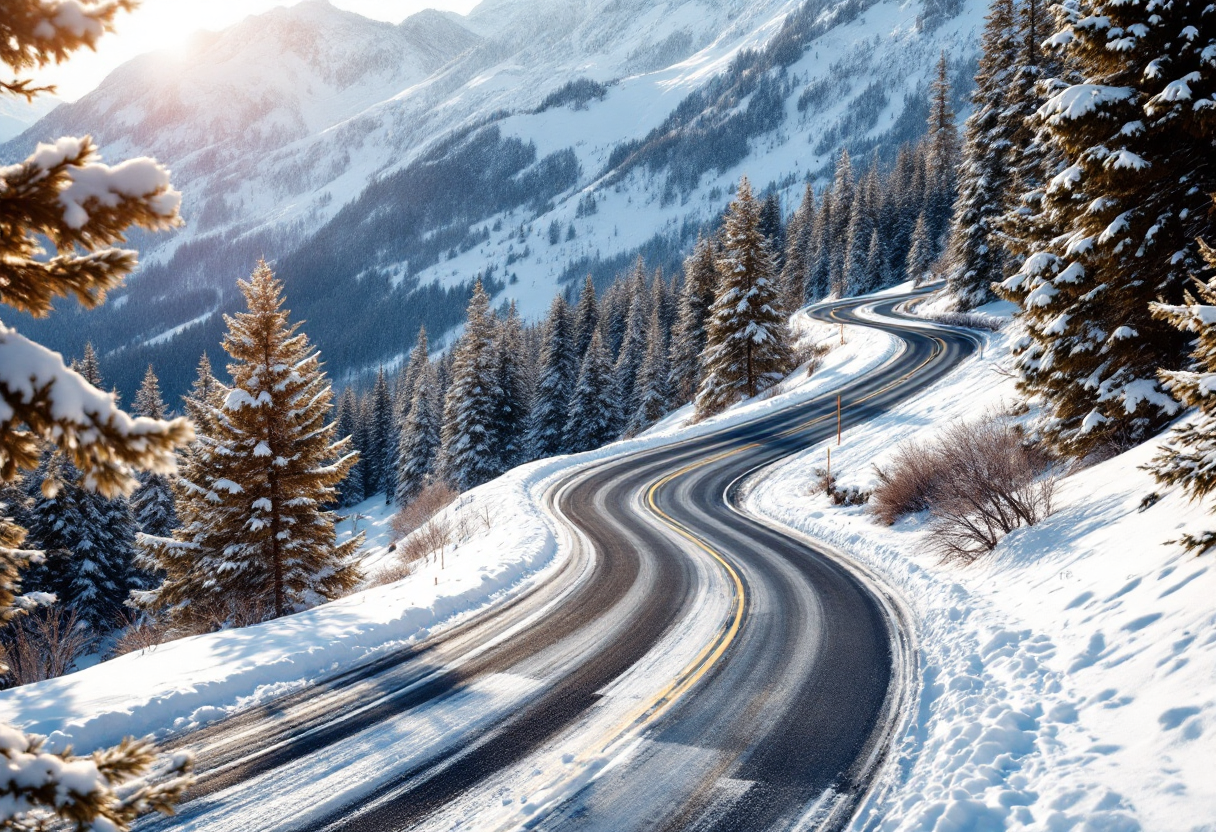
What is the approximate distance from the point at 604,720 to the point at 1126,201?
1233 cm

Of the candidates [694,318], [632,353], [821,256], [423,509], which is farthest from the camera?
[821,256]

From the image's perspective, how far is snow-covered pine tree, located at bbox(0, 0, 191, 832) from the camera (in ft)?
8.07

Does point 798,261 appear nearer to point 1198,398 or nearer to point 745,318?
point 745,318

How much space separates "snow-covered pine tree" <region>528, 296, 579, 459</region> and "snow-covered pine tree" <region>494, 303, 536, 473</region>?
300 cm

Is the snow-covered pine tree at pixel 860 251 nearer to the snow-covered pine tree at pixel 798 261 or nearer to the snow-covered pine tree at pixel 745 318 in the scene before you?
the snow-covered pine tree at pixel 798 261

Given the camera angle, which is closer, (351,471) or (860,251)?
(351,471)

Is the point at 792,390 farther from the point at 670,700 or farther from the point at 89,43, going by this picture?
the point at 89,43

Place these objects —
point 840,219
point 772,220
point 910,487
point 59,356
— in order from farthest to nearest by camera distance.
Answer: point 772,220 < point 840,219 < point 910,487 < point 59,356

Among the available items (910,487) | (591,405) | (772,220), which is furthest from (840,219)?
(910,487)

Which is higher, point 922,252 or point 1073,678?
point 922,252

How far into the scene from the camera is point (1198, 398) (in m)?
5.91

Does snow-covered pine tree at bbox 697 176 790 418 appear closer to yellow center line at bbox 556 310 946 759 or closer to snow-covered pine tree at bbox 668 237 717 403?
snow-covered pine tree at bbox 668 237 717 403

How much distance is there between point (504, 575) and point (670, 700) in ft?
19.0

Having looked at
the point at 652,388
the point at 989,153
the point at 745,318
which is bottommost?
the point at 652,388
